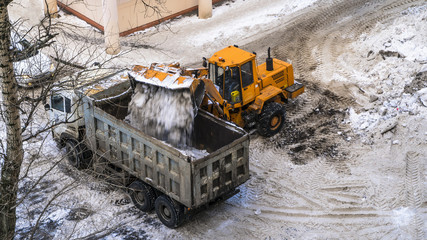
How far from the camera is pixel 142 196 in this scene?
39.3 ft

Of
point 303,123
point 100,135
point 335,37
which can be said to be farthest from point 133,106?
point 335,37

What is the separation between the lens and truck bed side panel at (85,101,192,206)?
1071 centimetres

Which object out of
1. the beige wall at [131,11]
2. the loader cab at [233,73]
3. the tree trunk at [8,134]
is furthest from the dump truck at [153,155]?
the beige wall at [131,11]

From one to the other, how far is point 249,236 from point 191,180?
180 centimetres

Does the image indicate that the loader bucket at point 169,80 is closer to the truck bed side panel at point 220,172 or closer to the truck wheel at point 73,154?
the truck bed side panel at point 220,172

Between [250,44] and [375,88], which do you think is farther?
[250,44]

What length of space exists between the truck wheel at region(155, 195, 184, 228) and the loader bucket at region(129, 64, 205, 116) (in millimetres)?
1866

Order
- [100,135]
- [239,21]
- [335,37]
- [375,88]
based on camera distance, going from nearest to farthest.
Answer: [100,135], [375,88], [335,37], [239,21]

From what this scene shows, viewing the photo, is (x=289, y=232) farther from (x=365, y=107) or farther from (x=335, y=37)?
(x=335, y=37)

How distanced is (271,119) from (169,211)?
161 inches

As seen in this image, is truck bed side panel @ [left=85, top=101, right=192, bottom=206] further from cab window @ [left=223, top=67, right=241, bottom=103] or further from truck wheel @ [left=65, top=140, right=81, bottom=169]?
cab window @ [left=223, top=67, right=241, bottom=103]

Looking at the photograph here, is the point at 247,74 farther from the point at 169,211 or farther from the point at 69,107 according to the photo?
the point at 69,107

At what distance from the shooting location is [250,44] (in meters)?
19.7

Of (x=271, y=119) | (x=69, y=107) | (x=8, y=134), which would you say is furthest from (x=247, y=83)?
(x=8, y=134)
